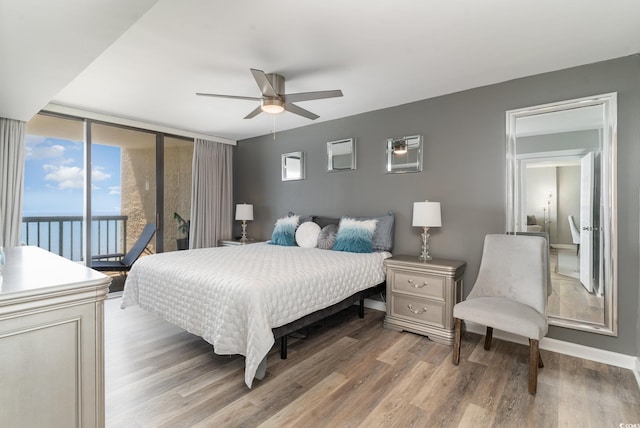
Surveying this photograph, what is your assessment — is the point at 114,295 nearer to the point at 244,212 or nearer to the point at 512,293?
the point at 244,212

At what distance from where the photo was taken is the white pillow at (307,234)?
12.9 feet

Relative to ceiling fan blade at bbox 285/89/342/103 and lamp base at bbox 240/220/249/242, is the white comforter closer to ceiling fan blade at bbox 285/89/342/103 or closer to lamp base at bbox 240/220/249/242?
ceiling fan blade at bbox 285/89/342/103

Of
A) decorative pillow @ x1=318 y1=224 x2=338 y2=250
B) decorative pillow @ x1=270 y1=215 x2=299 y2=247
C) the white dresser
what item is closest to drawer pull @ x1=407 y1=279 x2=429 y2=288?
decorative pillow @ x1=318 y1=224 x2=338 y2=250

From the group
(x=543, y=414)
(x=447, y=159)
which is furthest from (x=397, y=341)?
(x=447, y=159)

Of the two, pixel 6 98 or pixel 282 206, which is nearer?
pixel 6 98

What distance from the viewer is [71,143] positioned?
13.3 ft

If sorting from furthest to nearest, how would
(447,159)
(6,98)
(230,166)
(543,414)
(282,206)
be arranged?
(230,166) → (282,206) → (447,159) → (6,98) → (543,414)

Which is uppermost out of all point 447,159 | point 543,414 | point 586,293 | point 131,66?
point 131,66

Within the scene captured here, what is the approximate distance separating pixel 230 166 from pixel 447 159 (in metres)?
3.84

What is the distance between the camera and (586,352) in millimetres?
2508

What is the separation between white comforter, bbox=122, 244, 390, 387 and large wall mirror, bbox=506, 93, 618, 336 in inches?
61.0

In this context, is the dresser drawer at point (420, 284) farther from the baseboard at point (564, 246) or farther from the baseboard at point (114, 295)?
the baseboard at point (114, 295)

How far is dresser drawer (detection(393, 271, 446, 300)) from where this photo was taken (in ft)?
9.23

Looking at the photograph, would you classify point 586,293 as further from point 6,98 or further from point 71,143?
point 71,143
